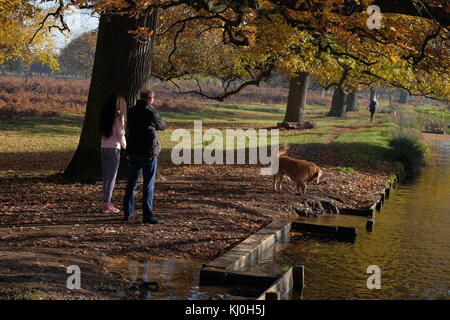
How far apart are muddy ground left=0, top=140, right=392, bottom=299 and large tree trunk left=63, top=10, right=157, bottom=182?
2.46ft

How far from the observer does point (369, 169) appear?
22375 mm

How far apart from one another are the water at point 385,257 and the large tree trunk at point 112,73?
5.29 metres

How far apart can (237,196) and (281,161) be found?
4.64 ft

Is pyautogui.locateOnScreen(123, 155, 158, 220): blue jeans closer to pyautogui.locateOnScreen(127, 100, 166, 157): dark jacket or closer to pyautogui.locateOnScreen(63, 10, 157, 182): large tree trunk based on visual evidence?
pyautogui.locateOnScreen(127, 100, 166, 157): dark jacket

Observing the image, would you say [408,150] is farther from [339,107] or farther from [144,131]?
[339,107]

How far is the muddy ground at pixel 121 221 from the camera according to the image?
8195 mm

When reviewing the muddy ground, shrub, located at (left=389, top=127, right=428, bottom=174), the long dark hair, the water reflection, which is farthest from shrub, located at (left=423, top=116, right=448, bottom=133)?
the water reflection

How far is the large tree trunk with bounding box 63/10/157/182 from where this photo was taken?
51.0 feet

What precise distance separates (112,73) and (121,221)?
16.5 ft

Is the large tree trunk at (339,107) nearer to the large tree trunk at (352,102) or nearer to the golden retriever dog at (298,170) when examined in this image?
the large tree trunk at (352,102)

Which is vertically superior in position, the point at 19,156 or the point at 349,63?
the point at 349,63

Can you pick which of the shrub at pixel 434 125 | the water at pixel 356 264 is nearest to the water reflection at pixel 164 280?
the water at pixel 356 264

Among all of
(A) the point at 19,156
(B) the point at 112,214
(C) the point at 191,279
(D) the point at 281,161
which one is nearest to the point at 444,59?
(D) the point at 281,161

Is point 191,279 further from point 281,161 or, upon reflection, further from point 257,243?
point 281,161
